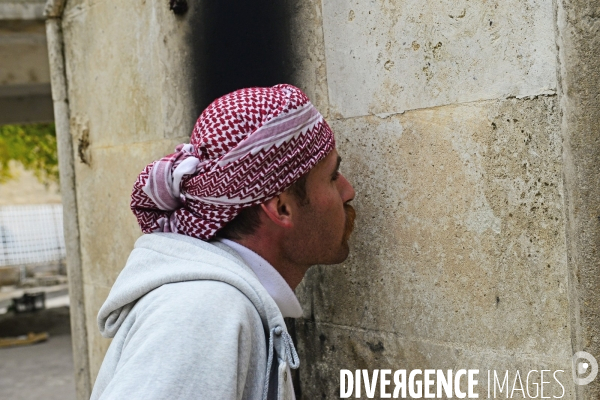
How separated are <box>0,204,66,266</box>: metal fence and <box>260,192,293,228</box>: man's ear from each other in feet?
73.6

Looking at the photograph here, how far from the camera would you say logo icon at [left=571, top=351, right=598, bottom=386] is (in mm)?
1770

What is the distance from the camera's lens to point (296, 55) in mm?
2525

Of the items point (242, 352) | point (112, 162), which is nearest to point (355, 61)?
point (242, 352)

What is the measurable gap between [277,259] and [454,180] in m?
0.55

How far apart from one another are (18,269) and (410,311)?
19364mm

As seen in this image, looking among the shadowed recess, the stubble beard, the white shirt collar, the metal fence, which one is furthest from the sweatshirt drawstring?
the metal fence

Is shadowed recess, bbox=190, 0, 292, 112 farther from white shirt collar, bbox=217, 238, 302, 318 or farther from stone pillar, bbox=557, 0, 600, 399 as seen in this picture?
stone pillar, bbox=557, 0, 600, 399

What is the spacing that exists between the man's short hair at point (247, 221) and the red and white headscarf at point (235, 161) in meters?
0.04

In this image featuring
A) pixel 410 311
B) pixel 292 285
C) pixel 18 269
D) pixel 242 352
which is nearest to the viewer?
pixel 242 352

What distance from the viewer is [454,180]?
207 cm

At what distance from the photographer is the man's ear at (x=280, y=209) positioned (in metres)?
1.93

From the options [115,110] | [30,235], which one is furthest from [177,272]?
[30,235]

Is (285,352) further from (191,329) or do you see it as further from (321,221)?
(321,221)

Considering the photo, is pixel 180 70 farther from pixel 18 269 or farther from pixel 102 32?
pixel 18 269
